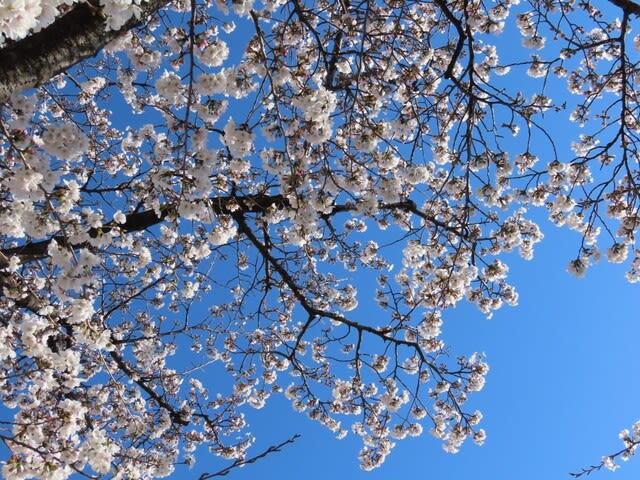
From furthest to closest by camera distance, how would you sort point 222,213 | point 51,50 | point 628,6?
point 222,213, point 628,6, point 51,50

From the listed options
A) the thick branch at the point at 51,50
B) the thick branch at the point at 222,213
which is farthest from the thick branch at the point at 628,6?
the thick branch at the point at 51,50

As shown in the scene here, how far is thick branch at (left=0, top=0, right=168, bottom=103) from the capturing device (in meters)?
2.56

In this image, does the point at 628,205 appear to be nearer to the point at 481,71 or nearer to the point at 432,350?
the point at 481,71

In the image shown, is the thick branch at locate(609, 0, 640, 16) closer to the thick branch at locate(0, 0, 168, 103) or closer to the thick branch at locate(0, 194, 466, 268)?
the thick branch at locate(0, 194, 466, 268)

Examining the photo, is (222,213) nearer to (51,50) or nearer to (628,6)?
(51,50)

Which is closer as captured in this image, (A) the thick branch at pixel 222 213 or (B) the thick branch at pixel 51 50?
(B) the thick branch at pixel 51 50

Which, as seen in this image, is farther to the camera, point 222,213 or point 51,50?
point 222,213

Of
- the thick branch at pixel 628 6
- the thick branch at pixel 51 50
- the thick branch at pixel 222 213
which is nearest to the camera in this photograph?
the thick branch at pixel 51 50

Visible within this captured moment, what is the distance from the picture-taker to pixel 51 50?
2.69 m

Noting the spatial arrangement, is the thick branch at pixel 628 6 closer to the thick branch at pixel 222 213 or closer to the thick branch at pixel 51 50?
the thick branch at pixel 222 213

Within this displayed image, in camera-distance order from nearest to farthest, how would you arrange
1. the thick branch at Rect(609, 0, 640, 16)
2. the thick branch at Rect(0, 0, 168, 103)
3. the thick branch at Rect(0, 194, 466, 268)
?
1. the thick branch at Rect(0, 0, 168, 103)
2. the thick branch at Rect(609, 0, 640, 16)
3. the thick branch at Rect(0, 194, 466, 268)

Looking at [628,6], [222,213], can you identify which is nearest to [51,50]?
[222,213]

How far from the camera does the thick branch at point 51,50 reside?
2561 mm

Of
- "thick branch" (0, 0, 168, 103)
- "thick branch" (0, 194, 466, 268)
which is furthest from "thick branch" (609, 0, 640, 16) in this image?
"thick branch" (0, 0, 168, 103)
